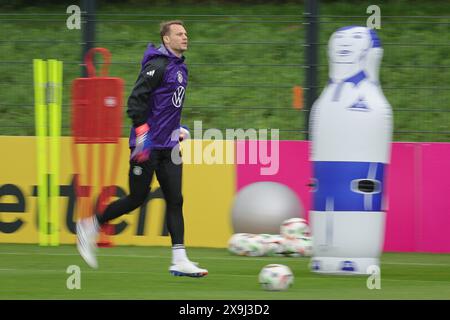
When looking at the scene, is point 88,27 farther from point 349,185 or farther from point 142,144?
point 349,185

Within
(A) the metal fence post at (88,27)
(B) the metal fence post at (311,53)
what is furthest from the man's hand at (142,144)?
(A) the metal fence post at (88,27)

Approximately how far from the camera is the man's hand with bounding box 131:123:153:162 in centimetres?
991

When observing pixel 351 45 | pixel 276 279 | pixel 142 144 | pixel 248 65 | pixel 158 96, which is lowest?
pixel 276 279

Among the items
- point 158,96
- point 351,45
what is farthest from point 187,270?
point 351,45

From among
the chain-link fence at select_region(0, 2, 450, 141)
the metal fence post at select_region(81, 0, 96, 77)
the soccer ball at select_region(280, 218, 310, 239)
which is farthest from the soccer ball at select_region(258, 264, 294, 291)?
the metal fence post at select_region(81, 0, 96, 77)

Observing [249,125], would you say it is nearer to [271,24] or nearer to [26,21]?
[271,24]

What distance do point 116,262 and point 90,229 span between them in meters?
1.14

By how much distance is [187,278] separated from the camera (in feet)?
33.1

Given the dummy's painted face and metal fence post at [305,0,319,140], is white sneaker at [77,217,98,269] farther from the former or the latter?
metal fence post at [305,0,319,140]

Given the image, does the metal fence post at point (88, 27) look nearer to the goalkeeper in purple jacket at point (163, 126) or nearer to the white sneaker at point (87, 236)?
the white sneaker at point (87, 236)

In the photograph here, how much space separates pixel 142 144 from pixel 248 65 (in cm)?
445

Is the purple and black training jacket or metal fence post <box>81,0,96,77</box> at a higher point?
metal fence post <box>81,0,96,77</box>

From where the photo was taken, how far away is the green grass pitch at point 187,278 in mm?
8961

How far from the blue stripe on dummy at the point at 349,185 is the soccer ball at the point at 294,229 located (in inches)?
75.1
